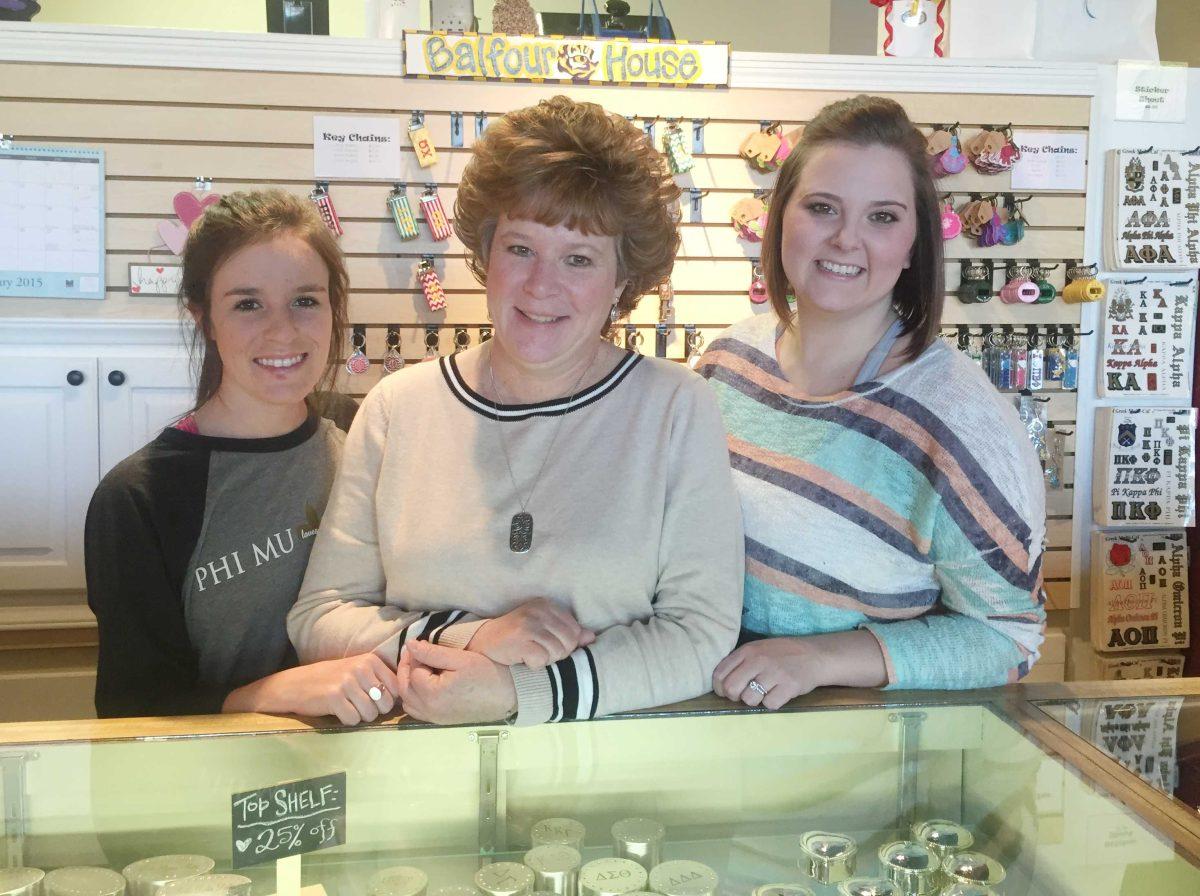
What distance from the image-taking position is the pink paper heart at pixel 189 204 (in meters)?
3.83

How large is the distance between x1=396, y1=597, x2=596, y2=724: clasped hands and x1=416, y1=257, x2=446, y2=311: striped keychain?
8.89 feet

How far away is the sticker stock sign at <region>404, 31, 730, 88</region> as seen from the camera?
3.91 metres

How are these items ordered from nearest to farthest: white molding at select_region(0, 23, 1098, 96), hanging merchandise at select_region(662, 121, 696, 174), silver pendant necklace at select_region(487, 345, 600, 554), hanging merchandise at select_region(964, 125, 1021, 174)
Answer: silver pendant necklace at select_region(487, 345, 600, 554), white molding at select_region(0, 23, 1098, 96), hanging merchandise at select_region(662, 121, 696, 174), hanging merchandise at select_region(964, 125, 1021, 174)

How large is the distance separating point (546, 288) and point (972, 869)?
0.90 meters

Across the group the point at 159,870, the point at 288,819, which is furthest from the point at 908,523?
the point at 159,870

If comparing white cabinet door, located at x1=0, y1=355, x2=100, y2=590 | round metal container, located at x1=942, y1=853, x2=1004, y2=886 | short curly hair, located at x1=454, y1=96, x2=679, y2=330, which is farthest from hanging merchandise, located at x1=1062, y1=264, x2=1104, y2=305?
white cabinet door, located at x1=0, y1=355, x2=100, y2=590

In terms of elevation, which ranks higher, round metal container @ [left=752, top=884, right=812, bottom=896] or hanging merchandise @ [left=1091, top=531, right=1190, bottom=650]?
round metal container @ [left=752, top=884, right=812, bottom=896]

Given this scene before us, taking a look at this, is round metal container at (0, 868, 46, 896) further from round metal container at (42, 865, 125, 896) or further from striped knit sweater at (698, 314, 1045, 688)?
striped knit sweater at (698, 314, 1045, 688)

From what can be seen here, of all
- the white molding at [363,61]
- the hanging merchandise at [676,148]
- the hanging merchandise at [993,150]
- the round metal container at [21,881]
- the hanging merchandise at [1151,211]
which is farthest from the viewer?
the hanging merchandise at [1151,211]

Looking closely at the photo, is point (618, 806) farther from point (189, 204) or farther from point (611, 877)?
point (189, 204)

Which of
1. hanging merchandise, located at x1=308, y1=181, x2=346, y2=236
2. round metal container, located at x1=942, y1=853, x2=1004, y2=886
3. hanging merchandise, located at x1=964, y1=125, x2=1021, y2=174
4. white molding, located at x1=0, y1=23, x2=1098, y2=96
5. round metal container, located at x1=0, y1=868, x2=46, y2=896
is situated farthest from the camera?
hanging merchandise, located at x1=964, y1=125, x2=1021, y2=174

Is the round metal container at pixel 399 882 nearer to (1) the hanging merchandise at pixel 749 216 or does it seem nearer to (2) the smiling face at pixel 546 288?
(2) the smiling face at pixel 546 288

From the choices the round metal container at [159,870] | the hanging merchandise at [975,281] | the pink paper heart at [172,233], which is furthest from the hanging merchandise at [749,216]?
the round metal container at [159,870]

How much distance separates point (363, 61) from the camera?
3.89m
